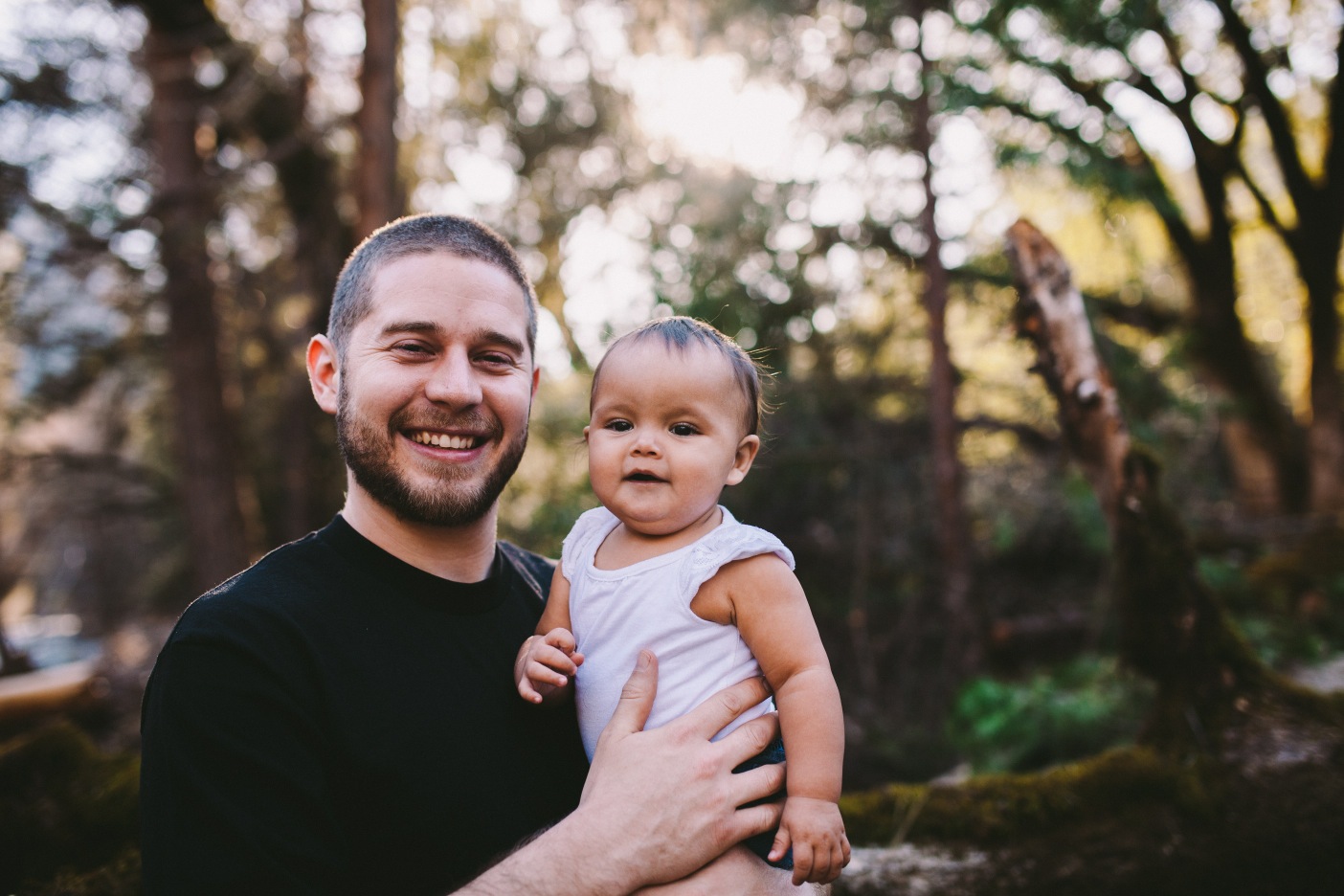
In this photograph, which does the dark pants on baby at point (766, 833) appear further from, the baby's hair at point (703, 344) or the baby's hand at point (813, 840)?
the baby's hair at point (703, 344)

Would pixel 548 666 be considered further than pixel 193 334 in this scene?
No

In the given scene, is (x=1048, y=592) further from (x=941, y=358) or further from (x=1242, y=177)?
(x=1242, y=177)

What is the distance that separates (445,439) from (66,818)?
5.73 ft

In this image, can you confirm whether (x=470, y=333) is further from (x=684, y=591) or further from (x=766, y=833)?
(x=766, y=833)

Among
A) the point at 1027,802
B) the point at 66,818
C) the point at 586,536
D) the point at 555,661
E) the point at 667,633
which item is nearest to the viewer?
the point at 555,661

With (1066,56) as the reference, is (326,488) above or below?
below

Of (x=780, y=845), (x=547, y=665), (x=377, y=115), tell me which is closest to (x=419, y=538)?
(x=547, y=665)

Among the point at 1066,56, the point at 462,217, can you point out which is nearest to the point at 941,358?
the point at 1066,56

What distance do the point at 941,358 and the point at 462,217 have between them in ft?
15.1

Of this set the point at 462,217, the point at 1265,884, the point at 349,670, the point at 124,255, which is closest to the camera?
the point at 349,670

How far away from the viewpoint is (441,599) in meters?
1.87

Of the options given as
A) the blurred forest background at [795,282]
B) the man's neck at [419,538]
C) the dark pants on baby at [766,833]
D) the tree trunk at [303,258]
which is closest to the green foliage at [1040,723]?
the blurred forest background at [795,282]

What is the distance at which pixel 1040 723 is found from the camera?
496 cm

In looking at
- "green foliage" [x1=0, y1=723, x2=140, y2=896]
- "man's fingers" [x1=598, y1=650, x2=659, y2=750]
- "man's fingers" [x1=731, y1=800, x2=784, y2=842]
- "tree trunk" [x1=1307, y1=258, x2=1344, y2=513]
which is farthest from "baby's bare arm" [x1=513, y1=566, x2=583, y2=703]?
"tree trunk" [x1=1307, y1=258, x2=1344, y2=513]
